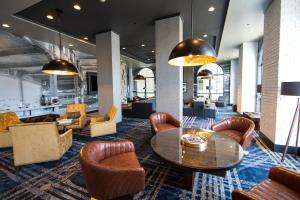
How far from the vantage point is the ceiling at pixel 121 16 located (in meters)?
3.94

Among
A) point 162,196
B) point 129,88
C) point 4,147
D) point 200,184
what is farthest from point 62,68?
point 129,88

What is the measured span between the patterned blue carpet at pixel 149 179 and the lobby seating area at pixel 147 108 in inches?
0.8

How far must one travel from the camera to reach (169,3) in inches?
154

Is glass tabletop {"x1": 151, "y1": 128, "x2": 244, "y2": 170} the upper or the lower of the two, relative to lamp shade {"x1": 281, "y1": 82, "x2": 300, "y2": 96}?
lower

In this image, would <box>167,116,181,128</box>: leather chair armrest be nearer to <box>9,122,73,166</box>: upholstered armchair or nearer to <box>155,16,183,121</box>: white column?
<box>155,16,183,121</box>: white column

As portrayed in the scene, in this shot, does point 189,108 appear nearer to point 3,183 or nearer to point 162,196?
point 162,196

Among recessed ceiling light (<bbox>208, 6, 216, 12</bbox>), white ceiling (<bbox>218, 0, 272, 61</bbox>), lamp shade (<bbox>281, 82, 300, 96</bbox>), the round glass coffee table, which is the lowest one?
the round glass coffee table

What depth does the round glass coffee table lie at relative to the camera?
1639 millimetres

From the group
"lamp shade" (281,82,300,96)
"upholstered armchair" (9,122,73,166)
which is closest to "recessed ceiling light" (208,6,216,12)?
"lamp shade" (281,82,300,96)

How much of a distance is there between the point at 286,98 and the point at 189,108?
474cm

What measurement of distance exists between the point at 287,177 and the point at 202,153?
2.78 feet

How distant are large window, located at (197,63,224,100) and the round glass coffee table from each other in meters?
11.3

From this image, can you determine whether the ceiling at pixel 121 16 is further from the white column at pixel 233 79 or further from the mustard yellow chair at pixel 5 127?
the white column at pixel 233 79

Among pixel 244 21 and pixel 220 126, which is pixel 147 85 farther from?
pixel 220 126
